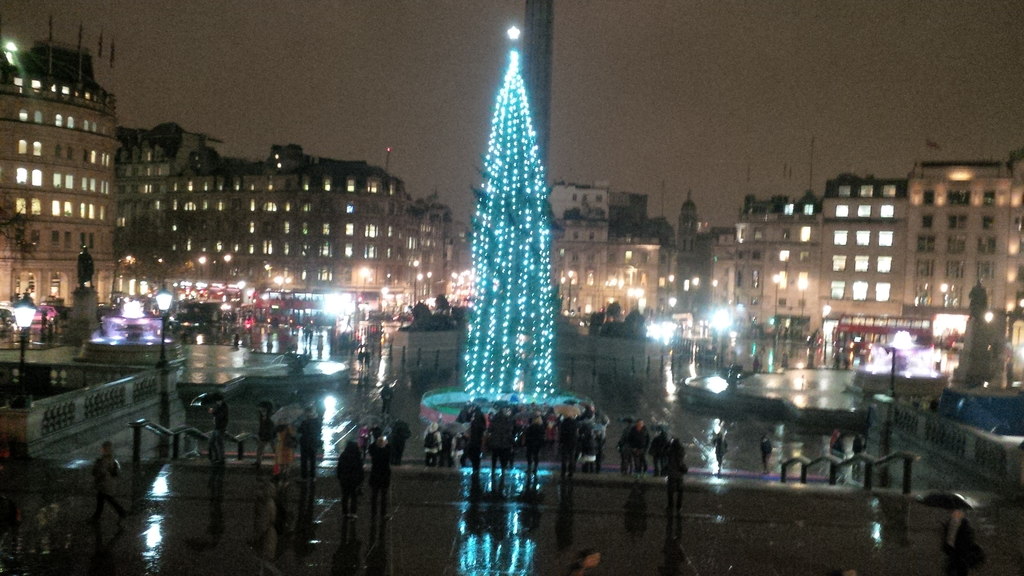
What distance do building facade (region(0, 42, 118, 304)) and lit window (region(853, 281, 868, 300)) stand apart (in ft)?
233

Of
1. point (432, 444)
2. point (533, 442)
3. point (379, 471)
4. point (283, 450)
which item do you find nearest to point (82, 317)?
point (432, 444)

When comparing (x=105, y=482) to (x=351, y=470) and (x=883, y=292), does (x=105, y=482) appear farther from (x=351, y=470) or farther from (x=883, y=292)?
(x=883, y=292)

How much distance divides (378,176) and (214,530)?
86.8 metres

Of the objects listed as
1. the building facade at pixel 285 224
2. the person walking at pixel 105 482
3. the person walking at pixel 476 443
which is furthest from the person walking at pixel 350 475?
the building facade at pixel 285 224

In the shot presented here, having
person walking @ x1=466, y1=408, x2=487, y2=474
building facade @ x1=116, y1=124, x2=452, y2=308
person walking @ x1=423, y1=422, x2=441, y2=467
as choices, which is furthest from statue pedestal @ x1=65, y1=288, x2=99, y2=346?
building facade @ x1=116, y1=124, x2=452, y2=308

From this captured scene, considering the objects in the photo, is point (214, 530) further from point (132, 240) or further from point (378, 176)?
point (378, 176)

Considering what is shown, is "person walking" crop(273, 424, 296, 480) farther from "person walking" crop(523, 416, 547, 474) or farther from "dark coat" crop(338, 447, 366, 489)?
"person walking" crop(523, 416, 547, 474)

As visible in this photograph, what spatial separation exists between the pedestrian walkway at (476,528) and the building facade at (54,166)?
58.2 meters

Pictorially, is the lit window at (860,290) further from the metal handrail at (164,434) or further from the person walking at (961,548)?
the person walking at (961,548)

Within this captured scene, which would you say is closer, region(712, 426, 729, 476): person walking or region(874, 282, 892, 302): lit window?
region(712, 426, 729, 476): person walking

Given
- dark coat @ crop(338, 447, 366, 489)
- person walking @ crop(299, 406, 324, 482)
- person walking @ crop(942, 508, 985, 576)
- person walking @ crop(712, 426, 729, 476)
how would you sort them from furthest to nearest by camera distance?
person walking @ crop(712, 426, 729, 476), person walking @ crop(299, 406, 324, 482), dark coat @ crop(338, 447, 366, 489), person walking @ crop(942, 508, 985, 576)

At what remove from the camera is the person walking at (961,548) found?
9.14 metres

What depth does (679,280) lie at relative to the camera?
428 ft

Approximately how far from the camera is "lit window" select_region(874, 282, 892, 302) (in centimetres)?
7719
